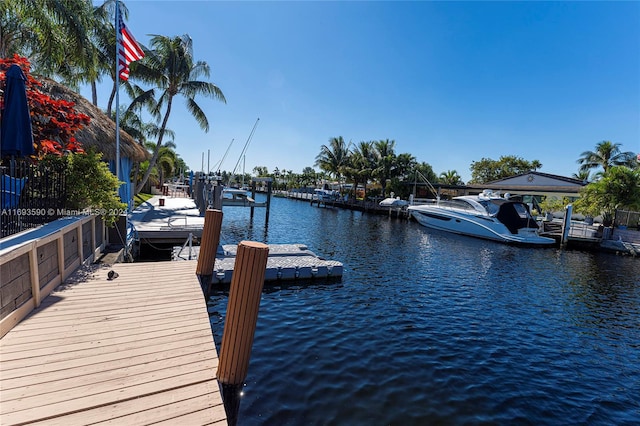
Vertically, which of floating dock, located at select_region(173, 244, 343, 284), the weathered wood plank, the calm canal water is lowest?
the calm canal water

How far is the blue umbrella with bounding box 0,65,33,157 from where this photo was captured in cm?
521

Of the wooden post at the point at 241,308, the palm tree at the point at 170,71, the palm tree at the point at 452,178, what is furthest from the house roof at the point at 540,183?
the wooden post at the point at 241,308

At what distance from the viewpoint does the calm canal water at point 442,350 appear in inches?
194

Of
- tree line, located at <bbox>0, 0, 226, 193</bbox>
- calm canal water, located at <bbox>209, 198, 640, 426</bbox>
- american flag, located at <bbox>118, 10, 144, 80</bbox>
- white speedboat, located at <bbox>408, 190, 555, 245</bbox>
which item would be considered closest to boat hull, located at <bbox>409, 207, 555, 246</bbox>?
white speedboat, located at <bbox>408, 190, 555, 245</bbox>

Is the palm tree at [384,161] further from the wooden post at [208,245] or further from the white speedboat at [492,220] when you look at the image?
the wooden post at [208,245]

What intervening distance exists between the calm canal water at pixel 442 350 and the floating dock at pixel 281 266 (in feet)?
1.20

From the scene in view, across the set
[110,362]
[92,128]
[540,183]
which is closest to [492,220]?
[540,183]

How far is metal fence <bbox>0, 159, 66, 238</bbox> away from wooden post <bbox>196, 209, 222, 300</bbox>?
2.87m

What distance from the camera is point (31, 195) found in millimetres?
5574

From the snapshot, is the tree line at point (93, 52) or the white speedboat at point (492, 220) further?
the white speedboat at point (492, 220)

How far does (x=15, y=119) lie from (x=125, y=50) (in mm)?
6887

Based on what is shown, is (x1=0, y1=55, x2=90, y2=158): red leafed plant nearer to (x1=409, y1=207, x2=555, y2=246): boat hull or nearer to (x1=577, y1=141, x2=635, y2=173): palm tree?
(x1=409, y1=207, x2=555, y2=246): boat hull

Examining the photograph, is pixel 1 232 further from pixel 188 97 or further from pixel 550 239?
pixel 550 239

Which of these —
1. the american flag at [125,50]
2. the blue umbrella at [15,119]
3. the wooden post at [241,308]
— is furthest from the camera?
the american flag at [125,50]
